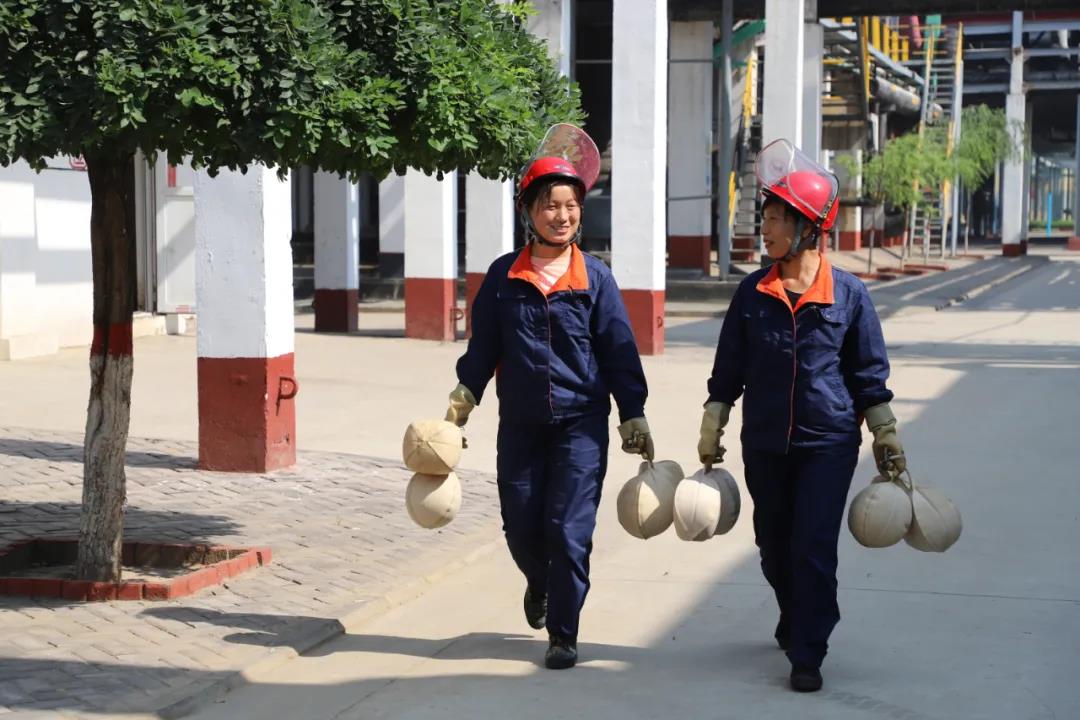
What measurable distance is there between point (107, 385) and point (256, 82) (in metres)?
1.67

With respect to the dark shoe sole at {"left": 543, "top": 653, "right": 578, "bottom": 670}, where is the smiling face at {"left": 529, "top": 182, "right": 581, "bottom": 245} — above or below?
above

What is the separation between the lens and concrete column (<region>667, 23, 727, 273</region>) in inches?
1262

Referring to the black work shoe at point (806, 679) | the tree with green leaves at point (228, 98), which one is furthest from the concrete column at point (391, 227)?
the black work shoe at point (806, 679)

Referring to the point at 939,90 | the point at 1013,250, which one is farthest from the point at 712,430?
the point at 939,90

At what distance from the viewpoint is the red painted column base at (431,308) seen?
1936 centimetres

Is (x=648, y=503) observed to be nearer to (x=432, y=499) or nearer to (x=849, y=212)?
(x=432, y=499)

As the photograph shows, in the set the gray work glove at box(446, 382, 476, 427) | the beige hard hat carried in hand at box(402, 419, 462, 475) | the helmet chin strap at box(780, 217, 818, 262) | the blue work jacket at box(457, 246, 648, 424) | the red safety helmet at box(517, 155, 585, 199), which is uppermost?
→ the red safety helmet at box(517, 155, 585, 199)

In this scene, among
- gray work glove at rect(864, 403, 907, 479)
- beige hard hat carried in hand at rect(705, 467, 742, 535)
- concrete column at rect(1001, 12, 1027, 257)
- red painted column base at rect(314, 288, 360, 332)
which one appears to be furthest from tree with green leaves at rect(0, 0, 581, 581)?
concrete column at rect(1001, 12, 1027, 257)

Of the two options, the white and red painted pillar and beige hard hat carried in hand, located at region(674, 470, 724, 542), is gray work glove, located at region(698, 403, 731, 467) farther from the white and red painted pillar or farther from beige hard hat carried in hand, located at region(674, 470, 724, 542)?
the white and red painted pillar

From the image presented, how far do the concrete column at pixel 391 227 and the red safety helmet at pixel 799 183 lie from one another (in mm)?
23116

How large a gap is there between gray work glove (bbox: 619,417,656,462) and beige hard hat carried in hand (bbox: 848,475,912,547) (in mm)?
765

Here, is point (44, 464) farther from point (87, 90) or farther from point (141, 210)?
point (141, 210)

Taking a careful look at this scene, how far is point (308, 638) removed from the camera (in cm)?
616

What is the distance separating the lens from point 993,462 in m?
10.7
